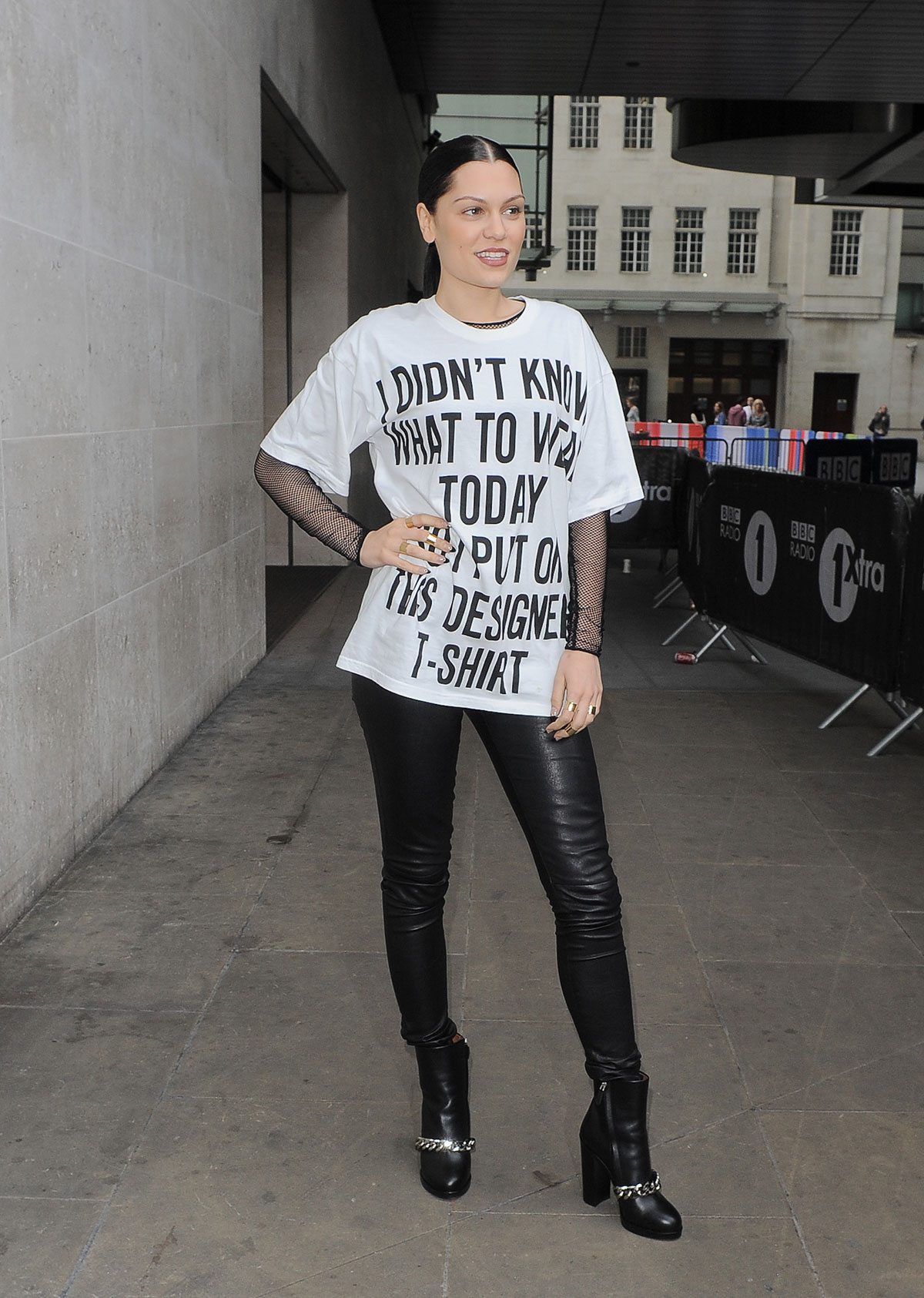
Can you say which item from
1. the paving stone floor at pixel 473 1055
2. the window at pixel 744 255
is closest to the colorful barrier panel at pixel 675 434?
the paving stone floor at pixel 473 1055

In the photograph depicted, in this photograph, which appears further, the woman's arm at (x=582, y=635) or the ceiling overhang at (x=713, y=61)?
the ceiling overhang at (x=713, y=61)

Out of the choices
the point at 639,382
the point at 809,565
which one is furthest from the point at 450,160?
the point at 639,382

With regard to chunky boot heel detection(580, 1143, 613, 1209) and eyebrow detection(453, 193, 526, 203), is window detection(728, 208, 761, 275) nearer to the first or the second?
eyebrow detection(453, 193, 526, 203)

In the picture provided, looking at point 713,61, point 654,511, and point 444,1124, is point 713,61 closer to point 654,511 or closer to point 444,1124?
point 654,511

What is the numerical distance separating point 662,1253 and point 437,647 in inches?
49.2

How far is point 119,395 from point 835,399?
46512mm

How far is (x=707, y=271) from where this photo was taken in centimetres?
4759

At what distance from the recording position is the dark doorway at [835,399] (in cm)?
4816

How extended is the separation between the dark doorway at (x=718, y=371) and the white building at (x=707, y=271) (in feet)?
0.13

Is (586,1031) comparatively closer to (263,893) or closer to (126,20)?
(263,893)

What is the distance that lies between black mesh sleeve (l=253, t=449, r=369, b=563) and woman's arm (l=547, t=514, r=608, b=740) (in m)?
0.44

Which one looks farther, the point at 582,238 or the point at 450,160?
the point at 582,238

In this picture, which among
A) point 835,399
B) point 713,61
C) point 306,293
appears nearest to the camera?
point 306,293

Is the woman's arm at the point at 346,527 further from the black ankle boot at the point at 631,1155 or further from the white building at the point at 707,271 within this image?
the white building at the point at 707,271
